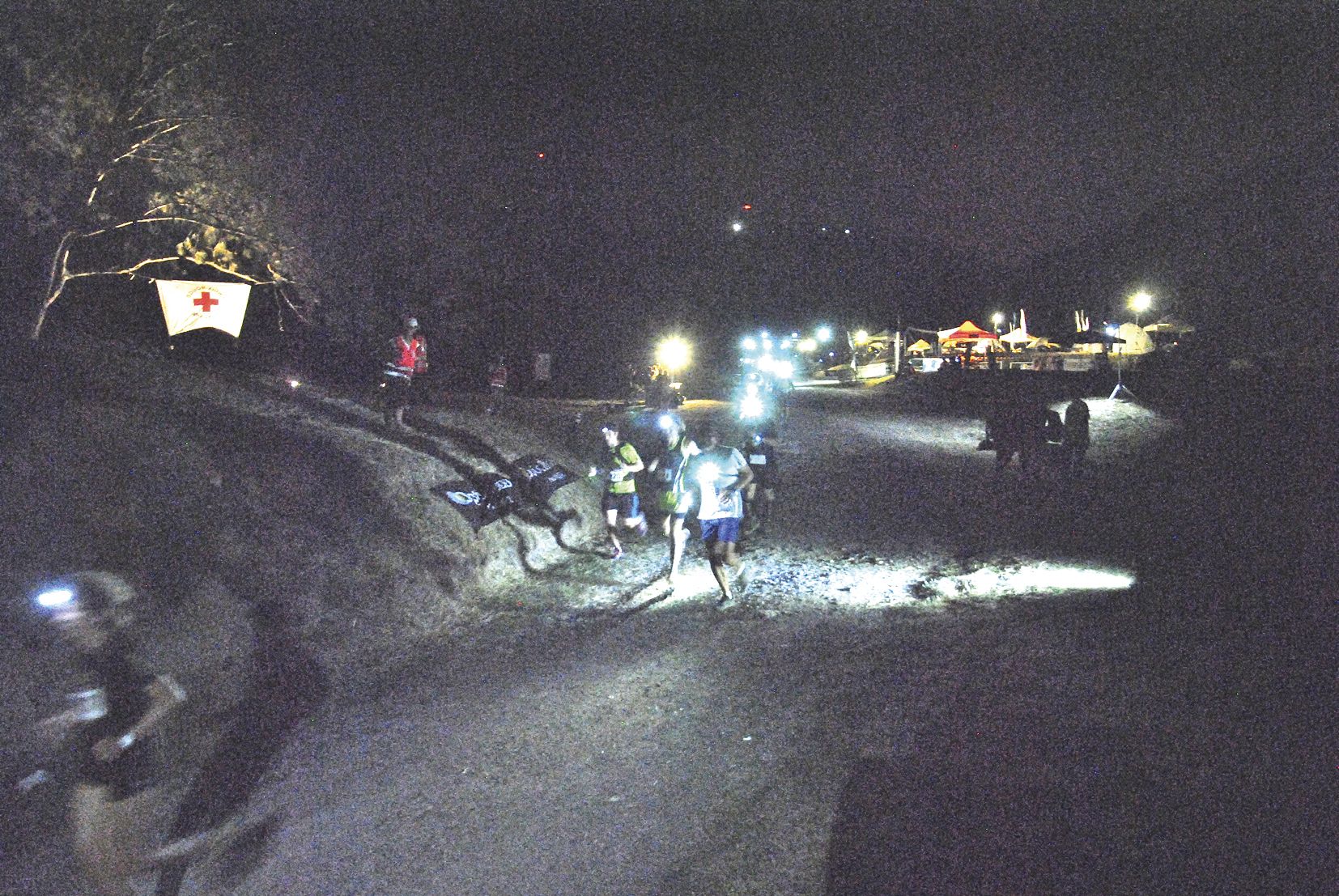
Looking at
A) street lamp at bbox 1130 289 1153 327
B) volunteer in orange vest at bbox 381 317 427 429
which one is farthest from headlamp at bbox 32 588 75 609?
street lamp at bbox 1130 289 1153 327

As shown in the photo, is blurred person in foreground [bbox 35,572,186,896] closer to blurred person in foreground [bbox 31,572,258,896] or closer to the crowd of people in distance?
blurred person in foreground [bbox 31,572,258,896]

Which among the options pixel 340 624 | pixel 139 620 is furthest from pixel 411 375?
pixel 139 620

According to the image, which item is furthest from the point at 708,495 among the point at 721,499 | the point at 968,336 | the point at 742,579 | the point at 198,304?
the point at 968,336

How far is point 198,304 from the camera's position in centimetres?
1232

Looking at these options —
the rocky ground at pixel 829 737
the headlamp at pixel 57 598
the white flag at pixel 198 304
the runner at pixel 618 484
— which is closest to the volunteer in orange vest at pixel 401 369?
the white flag at pixel 198 304

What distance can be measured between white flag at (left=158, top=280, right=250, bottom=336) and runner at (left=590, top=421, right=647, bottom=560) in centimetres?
619

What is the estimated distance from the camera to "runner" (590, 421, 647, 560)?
1077 centimetres

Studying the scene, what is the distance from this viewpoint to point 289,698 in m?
6.75

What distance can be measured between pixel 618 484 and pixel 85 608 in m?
7.35

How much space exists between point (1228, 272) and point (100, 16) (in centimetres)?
4690

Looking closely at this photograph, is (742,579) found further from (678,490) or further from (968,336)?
(968,336)

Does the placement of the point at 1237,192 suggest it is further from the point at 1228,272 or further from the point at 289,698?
the point at 289,698

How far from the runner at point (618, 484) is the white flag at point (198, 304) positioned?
6192mm

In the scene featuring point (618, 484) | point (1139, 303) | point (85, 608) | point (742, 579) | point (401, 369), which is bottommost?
point (742, 579)
